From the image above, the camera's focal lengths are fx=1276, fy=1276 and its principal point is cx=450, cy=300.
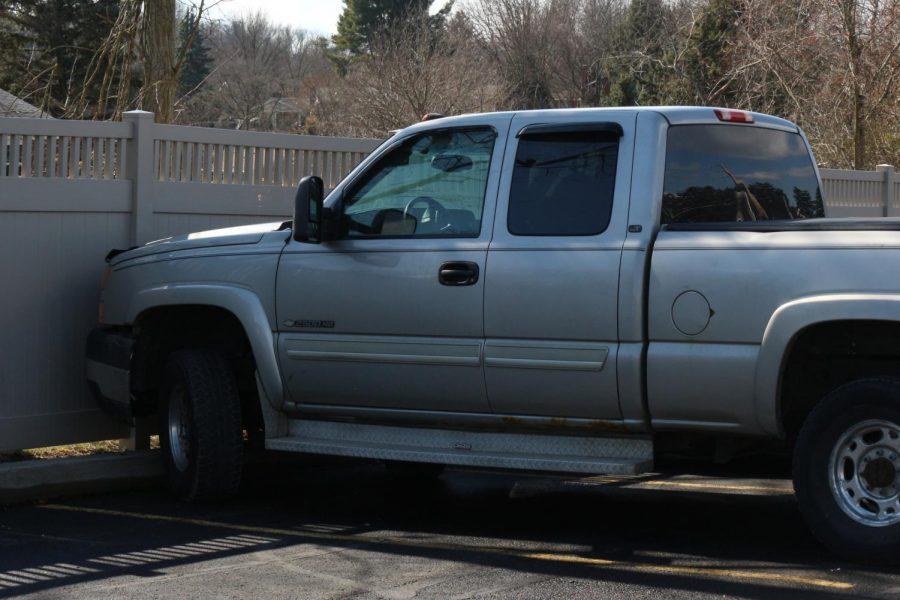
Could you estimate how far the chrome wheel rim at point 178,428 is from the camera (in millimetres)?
7473

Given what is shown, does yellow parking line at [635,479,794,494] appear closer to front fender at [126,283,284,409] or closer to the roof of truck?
the roof of truck

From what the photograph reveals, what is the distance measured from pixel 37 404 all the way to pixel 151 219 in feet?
4.65

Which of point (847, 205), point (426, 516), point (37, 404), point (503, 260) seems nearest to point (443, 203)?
point (503, 260)

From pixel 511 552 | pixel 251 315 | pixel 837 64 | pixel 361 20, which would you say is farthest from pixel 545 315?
pixel 361 20

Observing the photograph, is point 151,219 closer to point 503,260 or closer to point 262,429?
point 262,429

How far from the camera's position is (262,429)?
26.3 feet

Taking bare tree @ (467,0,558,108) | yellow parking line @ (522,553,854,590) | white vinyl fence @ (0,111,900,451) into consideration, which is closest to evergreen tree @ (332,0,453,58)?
bare tree @ (467,0,558,108)

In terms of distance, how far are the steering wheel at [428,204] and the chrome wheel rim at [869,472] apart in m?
2.40

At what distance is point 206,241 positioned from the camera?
293 inches

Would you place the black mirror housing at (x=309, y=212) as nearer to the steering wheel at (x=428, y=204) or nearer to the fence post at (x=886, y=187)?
the steering wheel at (x=428, y=204)

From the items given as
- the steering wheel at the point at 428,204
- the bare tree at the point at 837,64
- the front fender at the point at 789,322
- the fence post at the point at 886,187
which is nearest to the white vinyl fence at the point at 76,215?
the steering wheel at the point at 428,204

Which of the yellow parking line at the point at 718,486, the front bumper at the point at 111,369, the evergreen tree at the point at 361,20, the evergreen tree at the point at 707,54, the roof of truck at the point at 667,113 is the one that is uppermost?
the evergreen tree at the point at 361,20

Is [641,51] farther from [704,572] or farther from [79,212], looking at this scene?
[704,572]

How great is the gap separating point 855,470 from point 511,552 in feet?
5.35
